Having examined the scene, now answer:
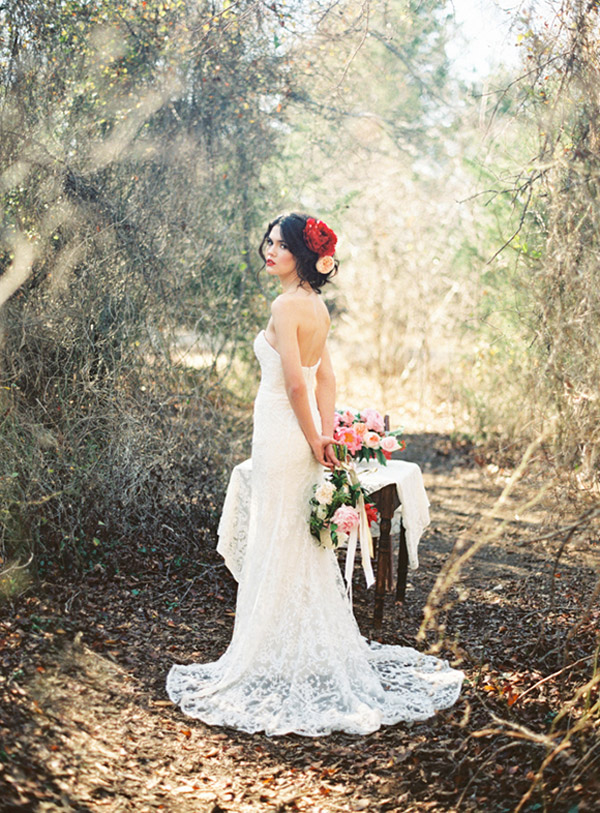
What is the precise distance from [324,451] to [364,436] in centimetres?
66

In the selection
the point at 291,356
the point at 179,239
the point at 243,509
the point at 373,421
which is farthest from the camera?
the point at 179,239

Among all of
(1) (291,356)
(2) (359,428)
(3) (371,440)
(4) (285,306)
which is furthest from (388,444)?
(4) (285,306)

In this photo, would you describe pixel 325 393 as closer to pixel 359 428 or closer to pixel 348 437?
pixel 348 437

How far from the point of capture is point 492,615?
500cm

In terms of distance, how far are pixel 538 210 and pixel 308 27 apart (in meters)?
2.50

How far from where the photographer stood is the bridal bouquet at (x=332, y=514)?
3865 mm

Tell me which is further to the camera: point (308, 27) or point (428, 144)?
point (428, 144)

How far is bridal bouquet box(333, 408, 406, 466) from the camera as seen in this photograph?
4370 millimetres

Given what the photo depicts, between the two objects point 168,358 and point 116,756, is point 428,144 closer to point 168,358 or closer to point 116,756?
point 168,358

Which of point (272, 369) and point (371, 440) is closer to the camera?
point (272, 369)

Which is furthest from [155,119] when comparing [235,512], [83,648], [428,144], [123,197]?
[428,144]

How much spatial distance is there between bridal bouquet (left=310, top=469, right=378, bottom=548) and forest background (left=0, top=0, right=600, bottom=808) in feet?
4.06

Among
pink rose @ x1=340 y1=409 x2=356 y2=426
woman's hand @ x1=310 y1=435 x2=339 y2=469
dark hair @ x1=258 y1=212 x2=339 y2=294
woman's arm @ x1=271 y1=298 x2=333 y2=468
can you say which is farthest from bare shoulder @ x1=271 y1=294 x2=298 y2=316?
pink rose @ x1=340 y1=409 x2=356 y2=426

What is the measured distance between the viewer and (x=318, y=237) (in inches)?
151
